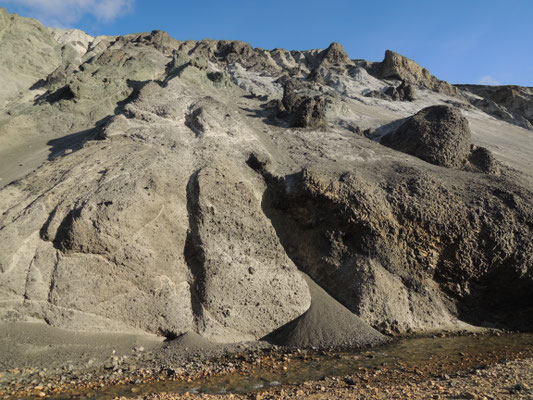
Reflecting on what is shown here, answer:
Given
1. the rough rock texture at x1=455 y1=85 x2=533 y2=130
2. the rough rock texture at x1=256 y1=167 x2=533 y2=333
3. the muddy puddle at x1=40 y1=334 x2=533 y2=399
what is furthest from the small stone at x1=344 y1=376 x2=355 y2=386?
the rough rock texture at x1=455 y1=85 x2=533 y2=130

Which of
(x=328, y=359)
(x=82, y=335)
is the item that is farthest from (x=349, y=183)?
(x=82, y=335)

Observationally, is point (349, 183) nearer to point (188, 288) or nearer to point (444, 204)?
point (444, 204)

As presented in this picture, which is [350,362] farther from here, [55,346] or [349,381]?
[55,346]

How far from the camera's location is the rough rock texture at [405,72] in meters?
37.3

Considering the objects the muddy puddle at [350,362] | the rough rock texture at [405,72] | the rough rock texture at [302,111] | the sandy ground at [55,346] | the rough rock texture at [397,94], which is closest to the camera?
the muddy puddle at [350,362]

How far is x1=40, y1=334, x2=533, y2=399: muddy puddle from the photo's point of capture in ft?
14.4

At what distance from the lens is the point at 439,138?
1073 cm

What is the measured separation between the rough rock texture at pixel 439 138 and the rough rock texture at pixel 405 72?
29.0 metres

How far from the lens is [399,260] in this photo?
22.4 ft

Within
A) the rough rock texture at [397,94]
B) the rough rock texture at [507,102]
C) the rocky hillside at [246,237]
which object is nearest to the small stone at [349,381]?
the rocky hillside at [246,237]

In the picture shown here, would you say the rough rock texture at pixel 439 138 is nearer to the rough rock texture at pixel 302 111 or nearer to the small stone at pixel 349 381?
the rough rock texture at pixel 302 111

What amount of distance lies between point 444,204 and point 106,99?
42.1 ft

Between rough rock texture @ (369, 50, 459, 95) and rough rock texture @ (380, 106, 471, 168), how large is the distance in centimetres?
2905

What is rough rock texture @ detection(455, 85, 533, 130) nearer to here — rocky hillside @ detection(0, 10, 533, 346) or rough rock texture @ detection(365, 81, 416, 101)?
rough rock texture @ detection(365, 81, 416, 101)
